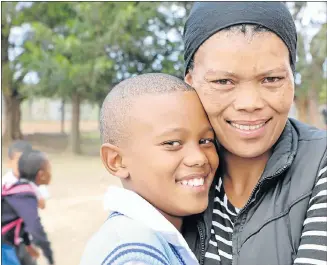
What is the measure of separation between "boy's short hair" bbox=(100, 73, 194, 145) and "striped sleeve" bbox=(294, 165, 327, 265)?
1.41 feet

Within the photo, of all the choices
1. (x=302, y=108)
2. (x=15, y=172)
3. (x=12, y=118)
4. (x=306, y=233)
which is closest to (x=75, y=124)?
(x=12, y=118)

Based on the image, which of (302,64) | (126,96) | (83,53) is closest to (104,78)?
(83,53)

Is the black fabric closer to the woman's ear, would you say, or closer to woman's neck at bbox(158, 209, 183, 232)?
the woman's ear

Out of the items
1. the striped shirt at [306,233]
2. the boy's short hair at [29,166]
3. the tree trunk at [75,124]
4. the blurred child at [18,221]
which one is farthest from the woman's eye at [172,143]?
the tree trunk at [75,124]

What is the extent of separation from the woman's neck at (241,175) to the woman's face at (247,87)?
2.4 inches

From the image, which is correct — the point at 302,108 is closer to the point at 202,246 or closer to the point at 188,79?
the point at 188,79

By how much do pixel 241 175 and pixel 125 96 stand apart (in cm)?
38

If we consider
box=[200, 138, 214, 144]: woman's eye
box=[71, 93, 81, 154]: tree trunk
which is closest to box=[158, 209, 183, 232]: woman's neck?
box=[200, 138, 214, 144]: woman's eye

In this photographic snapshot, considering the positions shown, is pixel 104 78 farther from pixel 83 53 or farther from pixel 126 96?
pixel 126 96

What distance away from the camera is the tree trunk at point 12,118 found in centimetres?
1662

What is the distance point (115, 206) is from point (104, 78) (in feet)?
38.0

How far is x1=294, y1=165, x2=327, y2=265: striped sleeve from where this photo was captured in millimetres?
974

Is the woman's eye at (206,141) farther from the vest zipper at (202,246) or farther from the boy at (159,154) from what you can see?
the vest zipper at (202,246)

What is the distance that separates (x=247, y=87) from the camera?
3.81ft
